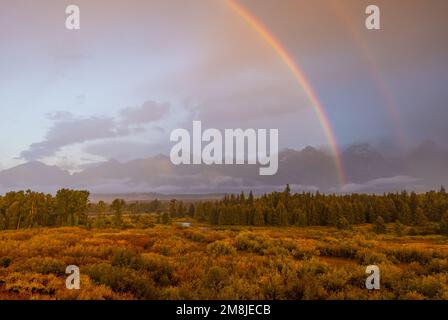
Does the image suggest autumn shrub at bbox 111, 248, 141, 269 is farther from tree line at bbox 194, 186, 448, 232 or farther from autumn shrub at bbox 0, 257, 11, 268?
tree line at bbox 194, 186, 448, 232

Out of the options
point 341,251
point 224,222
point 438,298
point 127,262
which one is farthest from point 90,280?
point 224,222

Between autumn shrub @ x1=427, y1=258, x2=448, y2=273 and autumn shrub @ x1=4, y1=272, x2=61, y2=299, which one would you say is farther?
autumn shrub @ x1=427, y1=258, x2=448, y2=273

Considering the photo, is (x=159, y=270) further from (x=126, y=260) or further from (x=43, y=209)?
(x=43, y=209)

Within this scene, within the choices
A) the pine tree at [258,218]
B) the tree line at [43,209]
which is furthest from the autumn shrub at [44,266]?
the pine tree at [258,218]

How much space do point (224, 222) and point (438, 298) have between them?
116 metres

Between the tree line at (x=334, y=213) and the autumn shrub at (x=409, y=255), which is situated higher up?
the autumn shrub at (x=409, y=255)

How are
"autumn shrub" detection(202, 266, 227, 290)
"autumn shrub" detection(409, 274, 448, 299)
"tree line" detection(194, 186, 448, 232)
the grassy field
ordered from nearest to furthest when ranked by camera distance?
the grassy field → "autumn shrub" detection(409, 274, 448, 299) → "autumn shrub" detection(202, 266, 227, 290) → "tree line" detection(194, 186, 448, 232)

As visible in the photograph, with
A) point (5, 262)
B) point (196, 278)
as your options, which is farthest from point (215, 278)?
point (5, 262)

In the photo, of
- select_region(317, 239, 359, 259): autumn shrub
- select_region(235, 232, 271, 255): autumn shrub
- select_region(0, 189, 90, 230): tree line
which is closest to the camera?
select_region(317, 239, 359, 259): autumn shrub

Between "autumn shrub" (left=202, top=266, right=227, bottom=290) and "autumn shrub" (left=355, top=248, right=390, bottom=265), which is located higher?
"autumn shrub" (left=202, top=266, right=227, bottom=290)

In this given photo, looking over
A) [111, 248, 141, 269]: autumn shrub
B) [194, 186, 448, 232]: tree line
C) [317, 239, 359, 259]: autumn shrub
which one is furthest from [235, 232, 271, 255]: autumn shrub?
[194, 186, 448, 232]: tree line

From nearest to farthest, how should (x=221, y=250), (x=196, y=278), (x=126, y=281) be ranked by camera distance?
(x=126, y=281)
(x=196, y=278)
(x=221, y=250)

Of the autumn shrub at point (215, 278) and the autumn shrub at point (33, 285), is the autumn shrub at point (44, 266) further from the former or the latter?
the autumn shrub at point (215, 278)
